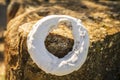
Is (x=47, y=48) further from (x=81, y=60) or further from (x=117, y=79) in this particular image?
(x=117, y=79)

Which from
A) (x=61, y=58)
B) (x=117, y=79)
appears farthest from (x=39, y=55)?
(x=117, y=79)

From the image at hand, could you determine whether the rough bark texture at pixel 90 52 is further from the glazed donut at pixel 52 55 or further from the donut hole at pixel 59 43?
the glazed donut at pixel 52 55

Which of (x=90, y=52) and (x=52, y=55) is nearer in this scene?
(x=52, y=55)

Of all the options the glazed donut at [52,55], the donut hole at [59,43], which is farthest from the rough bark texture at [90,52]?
the glazed donut at [52,55]

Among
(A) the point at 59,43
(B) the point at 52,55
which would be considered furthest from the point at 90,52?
(B) the point at 52,55

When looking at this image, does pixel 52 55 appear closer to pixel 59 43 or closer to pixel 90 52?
pixel 59 43

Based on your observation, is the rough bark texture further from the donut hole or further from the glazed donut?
the glazed donut

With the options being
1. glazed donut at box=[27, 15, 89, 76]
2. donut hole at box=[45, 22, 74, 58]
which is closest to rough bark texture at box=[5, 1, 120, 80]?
donut hole at box=[45, 22, 74, 58]

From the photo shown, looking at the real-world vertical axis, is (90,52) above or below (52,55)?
below
